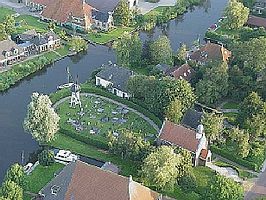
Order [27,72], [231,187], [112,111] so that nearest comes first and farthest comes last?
1. [231,187]
2. [112,111]
3. [27,72]

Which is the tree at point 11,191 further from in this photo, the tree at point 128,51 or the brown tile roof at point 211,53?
the brown tile roof at point 211,53

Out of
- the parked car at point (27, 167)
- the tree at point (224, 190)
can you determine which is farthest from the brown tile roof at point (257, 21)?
the parked car at point (27, 167)

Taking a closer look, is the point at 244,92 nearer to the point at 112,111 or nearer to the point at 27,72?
the point at 112,111

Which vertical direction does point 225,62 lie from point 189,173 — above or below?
above

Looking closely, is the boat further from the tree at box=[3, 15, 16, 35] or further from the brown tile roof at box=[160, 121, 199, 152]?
the brown tile roof at box=[160, 121, 199, 152]

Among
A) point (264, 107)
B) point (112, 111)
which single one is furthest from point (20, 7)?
point (264, 107)

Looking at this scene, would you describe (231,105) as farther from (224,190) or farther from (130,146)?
(224,190)

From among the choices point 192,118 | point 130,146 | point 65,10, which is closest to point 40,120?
point 130,146
